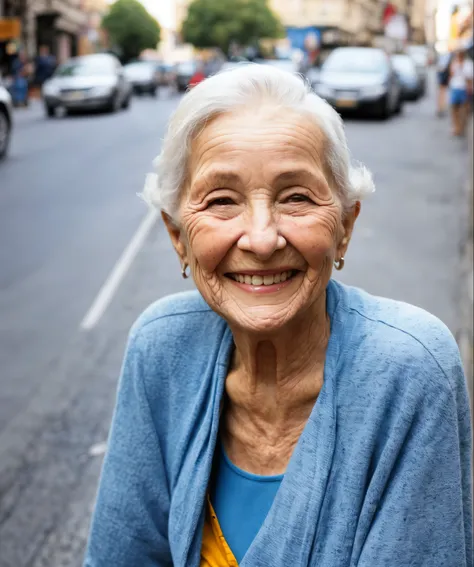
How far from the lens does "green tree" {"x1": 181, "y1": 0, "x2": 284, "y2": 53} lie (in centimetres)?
6906

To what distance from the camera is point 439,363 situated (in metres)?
1.68

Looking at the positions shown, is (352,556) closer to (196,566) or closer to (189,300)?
(196,566)

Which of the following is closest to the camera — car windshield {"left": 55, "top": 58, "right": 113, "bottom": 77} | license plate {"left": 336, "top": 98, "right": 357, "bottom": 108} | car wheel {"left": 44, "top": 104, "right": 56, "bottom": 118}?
license plate {"left": 336, "top": 98, "right": 357, "bottom": 108}

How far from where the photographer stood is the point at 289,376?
1.85 m

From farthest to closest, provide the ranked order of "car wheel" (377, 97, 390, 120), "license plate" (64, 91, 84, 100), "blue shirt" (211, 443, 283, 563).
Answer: "license plate" (64, 91, 84, 100) → "car wheel" (377, 97, 390, 120) → "blue shirt" (211, 443, 283, 563)

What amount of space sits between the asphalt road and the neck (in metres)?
1.60

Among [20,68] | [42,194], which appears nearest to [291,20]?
[20,68]

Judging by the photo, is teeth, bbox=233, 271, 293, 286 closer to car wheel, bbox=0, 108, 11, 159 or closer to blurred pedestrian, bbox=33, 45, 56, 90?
car wheel, bbox=0, 108, 11, 159

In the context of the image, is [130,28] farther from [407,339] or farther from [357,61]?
[407,339]

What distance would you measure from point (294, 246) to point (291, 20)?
78440 mm

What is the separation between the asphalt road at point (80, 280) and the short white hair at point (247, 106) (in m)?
1.96

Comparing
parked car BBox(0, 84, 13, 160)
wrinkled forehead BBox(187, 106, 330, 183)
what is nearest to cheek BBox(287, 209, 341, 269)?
wrinkled forehead BBox(187, 106, 330, 183)

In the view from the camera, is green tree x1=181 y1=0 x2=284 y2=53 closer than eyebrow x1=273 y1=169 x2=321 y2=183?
No

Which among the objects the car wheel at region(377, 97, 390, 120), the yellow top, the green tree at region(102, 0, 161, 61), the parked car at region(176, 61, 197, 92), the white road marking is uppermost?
the yellow top
